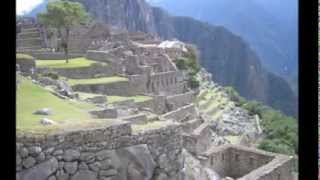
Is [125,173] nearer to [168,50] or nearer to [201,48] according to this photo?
[201,48]

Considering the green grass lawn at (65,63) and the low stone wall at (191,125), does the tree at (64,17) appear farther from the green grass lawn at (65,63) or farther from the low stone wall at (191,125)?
the low stone wall at (191,125)

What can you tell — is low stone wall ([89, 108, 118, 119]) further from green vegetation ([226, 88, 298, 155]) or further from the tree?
green vegetation ([226, 88, 298, 155])

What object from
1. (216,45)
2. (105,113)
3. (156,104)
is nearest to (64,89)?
(105,113)

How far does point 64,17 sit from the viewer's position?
9.23ft

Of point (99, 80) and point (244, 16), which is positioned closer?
point (244, 16)

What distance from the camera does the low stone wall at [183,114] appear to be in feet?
10.8

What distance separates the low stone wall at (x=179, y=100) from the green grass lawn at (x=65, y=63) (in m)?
0.68

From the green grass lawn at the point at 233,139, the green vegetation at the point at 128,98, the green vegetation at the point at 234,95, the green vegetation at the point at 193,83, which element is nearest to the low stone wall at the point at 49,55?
the green vegetation at the point at 128,98

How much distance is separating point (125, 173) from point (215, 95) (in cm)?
94

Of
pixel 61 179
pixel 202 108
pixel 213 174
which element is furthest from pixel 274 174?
pixel 61 179

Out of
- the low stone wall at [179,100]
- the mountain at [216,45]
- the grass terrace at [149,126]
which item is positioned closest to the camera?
the mountain at [216,45]

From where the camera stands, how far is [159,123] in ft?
9.66

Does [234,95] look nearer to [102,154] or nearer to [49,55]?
[102,154]

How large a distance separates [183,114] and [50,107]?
1216mm
